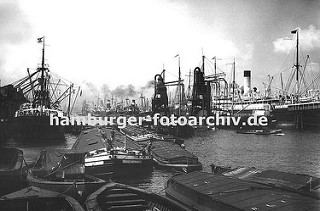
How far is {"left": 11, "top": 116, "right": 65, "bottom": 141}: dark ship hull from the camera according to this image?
2365 inches

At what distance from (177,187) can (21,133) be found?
49096mm

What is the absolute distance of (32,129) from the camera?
6038 cm

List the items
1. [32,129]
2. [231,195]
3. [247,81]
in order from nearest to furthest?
[231,195] → [32,129] → [247,81]

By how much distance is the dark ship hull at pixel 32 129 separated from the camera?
197 feet

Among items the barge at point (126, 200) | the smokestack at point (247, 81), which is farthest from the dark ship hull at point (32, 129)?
the smokestack at point (247, 81)

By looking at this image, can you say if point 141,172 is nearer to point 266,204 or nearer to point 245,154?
point 266,204

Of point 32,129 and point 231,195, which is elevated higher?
point 32,129

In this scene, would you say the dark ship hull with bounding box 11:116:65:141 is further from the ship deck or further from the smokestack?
the smokestack

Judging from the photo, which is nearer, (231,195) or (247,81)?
(231,195)

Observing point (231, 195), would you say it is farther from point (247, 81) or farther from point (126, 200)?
point (247, 81)

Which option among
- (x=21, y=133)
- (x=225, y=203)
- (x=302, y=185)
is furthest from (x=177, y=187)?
(x=21, y=133)

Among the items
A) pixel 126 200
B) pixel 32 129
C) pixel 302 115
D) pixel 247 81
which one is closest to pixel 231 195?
pixel 126 200

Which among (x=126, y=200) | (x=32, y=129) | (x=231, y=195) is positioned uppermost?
(x=32, y=129)

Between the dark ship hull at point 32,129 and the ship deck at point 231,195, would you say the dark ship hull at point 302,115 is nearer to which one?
the dark ship hull at point 32,129
